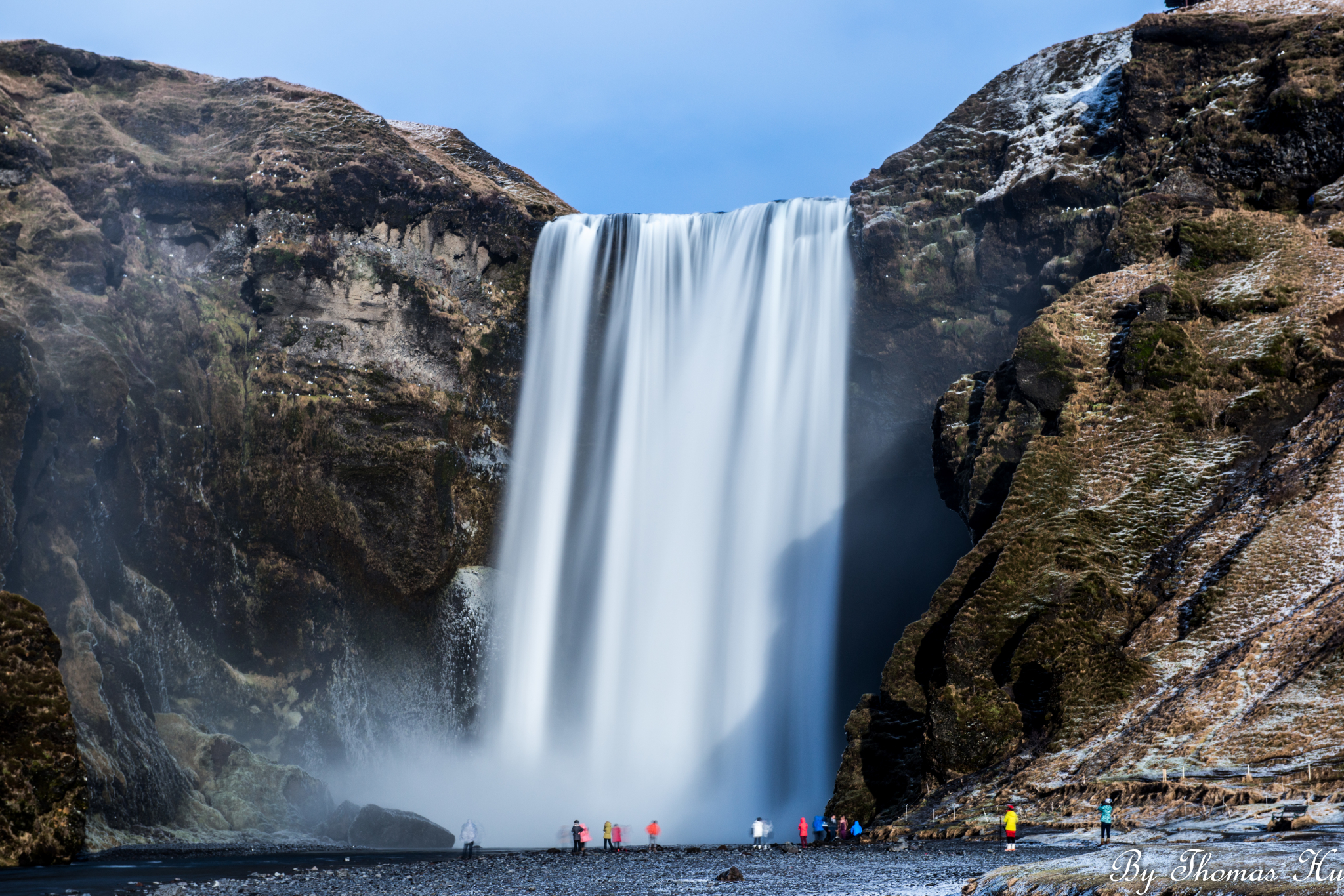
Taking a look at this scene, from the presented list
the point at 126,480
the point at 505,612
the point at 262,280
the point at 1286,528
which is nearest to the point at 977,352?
the point at 1286,528

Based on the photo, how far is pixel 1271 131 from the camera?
42.8 metres

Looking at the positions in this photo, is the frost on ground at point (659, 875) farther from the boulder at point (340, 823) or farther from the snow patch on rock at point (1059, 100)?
the snow patch on rock at point (1059, 100)

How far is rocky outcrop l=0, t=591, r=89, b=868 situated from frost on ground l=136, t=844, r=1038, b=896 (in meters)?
6.26

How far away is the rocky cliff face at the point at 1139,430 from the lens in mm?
28812

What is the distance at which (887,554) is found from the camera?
4981cm

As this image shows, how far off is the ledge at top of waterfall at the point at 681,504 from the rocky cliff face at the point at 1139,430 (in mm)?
6228

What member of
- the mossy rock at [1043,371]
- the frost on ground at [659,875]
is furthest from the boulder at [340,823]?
the mossy rock at [1043,371]

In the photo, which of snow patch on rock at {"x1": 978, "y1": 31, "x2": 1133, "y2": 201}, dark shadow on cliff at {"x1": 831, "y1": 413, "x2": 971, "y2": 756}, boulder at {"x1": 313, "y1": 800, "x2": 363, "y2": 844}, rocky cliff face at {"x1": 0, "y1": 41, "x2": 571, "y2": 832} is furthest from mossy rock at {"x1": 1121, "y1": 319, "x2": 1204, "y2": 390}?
boulder at {"x1": 313, "y1": 800, "x2": 363, "y2": 844}

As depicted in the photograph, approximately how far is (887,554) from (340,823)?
27034mm

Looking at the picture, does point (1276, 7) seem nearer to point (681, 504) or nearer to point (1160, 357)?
point (1160, 357)

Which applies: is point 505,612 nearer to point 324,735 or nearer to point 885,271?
point 324,735

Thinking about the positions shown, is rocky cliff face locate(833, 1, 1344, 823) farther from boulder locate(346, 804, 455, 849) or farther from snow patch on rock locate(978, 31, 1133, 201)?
boulder locate(346, 804, 455, 849)

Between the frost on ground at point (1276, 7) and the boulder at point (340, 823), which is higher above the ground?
the frost on ground at point (1276, 7)

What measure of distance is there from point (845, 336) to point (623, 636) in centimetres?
1789
